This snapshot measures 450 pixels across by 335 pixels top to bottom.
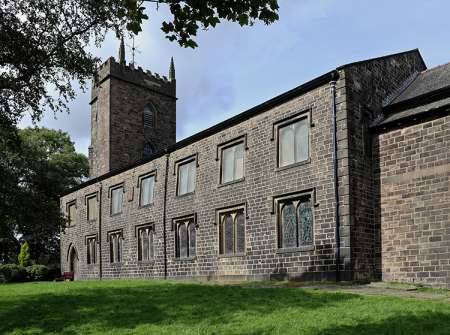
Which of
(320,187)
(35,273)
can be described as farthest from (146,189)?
(320,187)

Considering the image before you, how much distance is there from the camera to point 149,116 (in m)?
41.6

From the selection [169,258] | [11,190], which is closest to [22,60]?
[11,190]

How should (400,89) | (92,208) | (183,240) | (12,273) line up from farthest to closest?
1. (92,208)
2. (12,273)
3. (183,240)
4. (400,89)

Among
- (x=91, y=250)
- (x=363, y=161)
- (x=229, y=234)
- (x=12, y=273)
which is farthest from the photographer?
(x=91, y=250)

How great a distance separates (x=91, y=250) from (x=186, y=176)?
12193 mm

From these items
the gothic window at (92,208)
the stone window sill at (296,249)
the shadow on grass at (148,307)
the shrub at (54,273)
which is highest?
the gothic window at (92,208)

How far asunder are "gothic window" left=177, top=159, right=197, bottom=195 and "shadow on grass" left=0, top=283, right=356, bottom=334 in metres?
9.88

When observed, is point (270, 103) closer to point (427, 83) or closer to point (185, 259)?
point (427, 83)

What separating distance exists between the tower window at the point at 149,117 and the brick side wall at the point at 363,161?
2604 cm

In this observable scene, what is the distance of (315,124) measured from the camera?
17.3 m

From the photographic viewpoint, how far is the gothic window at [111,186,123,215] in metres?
30.2

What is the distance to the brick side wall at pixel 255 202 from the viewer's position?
1659cm

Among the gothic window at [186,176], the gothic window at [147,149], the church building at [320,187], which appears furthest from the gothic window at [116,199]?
the gothic window at [147,149]

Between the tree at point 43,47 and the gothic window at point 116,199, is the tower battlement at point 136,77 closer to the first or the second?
the gothic window at point 116,199
